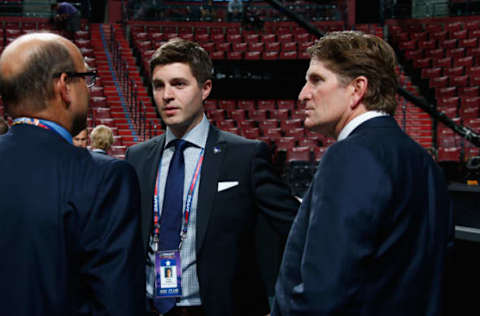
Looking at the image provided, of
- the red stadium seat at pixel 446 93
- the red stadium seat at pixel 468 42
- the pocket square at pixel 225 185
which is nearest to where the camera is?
the pocket square at pixel 225 185

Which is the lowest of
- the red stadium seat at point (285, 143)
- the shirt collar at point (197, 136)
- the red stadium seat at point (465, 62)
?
the red stadium seat at point (285, 143)

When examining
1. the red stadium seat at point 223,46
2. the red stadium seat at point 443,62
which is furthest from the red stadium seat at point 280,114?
the red stadium seat at point 443,62

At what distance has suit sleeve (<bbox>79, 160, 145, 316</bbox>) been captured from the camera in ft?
3.70

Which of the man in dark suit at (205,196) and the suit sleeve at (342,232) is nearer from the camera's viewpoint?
the suit sleeve at (342,232)

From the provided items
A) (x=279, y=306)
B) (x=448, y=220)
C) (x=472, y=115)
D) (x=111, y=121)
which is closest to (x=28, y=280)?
(x=279, y=306)

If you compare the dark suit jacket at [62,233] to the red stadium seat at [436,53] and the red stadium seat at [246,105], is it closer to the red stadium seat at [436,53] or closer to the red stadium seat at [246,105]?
the red stadium seat at [246,105]

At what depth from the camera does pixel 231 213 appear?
1.78m

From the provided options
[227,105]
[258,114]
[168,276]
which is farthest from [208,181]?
[227,105]

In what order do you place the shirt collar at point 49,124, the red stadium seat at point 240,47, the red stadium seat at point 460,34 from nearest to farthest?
the shirt collar at point 49,124, the red stadium seat at point 460,34, the red stadium seat at point 240,47

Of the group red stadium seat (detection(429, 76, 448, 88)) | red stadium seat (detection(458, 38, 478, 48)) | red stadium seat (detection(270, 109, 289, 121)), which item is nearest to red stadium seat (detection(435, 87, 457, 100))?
red stadium seat (detection(429, 76, 448, 88))

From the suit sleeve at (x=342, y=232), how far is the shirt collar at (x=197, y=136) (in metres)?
0.83

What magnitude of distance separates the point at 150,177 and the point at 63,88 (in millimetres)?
700

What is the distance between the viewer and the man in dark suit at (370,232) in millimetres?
1101

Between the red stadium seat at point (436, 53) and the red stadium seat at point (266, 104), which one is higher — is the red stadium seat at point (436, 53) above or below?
above
